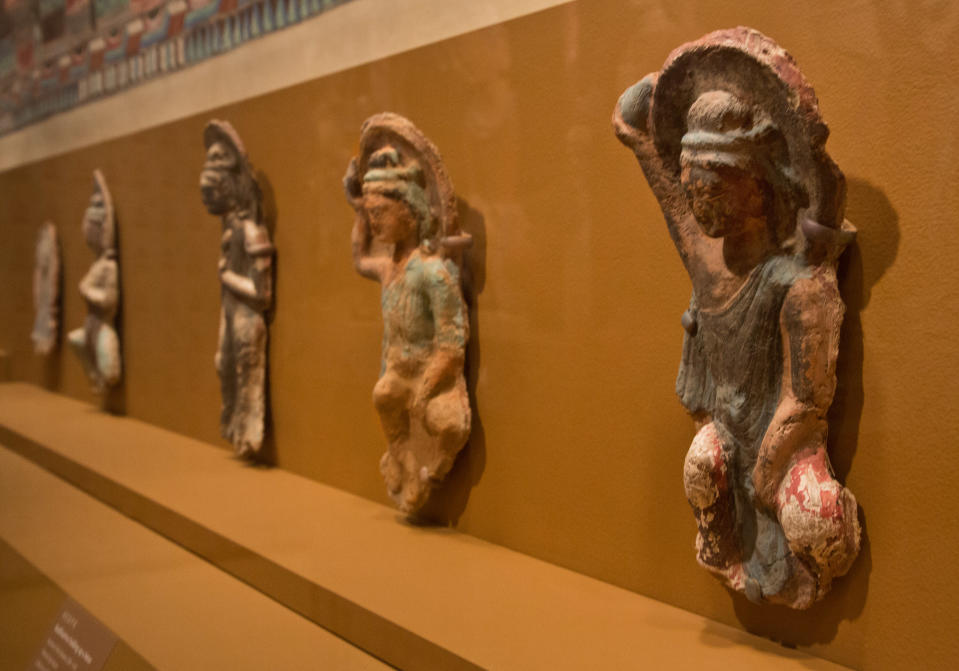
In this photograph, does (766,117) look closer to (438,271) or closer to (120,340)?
(438,271)

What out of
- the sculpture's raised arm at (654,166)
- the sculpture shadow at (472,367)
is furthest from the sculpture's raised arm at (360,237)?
the sculpture's raised arm at (654,166)

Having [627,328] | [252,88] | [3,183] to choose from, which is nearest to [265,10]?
[252,88]

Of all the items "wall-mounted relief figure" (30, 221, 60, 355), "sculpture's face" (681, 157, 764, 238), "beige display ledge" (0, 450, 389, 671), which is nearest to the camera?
"sculpture's face" (681, 157, 764, 238)

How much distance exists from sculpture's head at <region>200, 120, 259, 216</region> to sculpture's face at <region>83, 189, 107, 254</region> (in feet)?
4.74

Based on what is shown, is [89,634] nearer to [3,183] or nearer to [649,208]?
[649,208]

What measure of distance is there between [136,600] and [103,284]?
2.44 meters

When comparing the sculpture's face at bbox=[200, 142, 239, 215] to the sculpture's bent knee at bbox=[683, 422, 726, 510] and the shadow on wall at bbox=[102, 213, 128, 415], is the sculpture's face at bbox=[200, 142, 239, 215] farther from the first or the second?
the sculpture's bent knee at bbox=[683, 422, 726, 510]

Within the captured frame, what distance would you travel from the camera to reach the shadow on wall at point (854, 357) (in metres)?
1.63

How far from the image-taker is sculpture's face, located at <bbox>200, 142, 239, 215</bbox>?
11.2ft

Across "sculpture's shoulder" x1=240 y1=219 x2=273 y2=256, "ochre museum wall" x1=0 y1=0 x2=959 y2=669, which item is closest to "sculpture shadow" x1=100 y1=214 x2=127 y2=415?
"ochre museum wall" x1=0 y1=0 x2=959 y2=669

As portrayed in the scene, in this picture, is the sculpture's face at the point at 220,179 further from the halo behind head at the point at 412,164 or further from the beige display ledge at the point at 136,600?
the beige display ledge at the point at 136,600

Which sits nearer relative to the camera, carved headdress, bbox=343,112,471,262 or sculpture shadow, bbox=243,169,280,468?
carved headdress, bbox=343,112,471,262

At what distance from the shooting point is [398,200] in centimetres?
252

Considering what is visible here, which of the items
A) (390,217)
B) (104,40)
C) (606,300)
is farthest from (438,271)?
(104,40)
